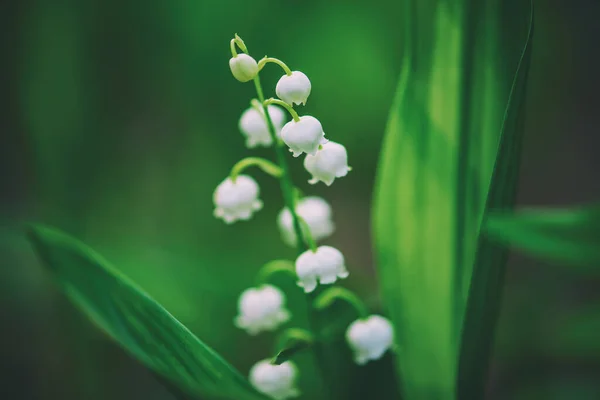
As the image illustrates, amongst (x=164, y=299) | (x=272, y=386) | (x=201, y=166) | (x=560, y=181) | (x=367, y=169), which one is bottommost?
(x=272, y=386)

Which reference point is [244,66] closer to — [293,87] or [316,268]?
[293,87]

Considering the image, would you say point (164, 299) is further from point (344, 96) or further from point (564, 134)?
point (564, 134)

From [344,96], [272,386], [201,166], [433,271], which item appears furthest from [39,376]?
[433,271]

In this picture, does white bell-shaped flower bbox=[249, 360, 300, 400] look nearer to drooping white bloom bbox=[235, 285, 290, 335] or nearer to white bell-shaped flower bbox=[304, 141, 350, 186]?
drooping white bloom bbox=[235, 285, 290, 335]

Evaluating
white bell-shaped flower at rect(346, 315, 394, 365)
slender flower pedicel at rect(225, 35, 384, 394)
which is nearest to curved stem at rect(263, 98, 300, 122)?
slender flower pedicel at rect(225, 35, 384, 394)

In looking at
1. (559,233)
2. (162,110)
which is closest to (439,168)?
(559,233)

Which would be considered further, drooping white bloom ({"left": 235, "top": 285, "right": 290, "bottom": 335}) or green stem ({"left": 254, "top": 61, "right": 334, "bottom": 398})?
drooping white bloom ({"left": 235, "top": 285, "right": 290, "bottom": 335})

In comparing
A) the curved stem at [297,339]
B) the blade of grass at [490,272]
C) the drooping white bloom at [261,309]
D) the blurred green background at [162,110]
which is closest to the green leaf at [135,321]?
the curved stem at [297,339]

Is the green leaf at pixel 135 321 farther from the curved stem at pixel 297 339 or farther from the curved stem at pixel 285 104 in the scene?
the curved stem at pixel 285 104
